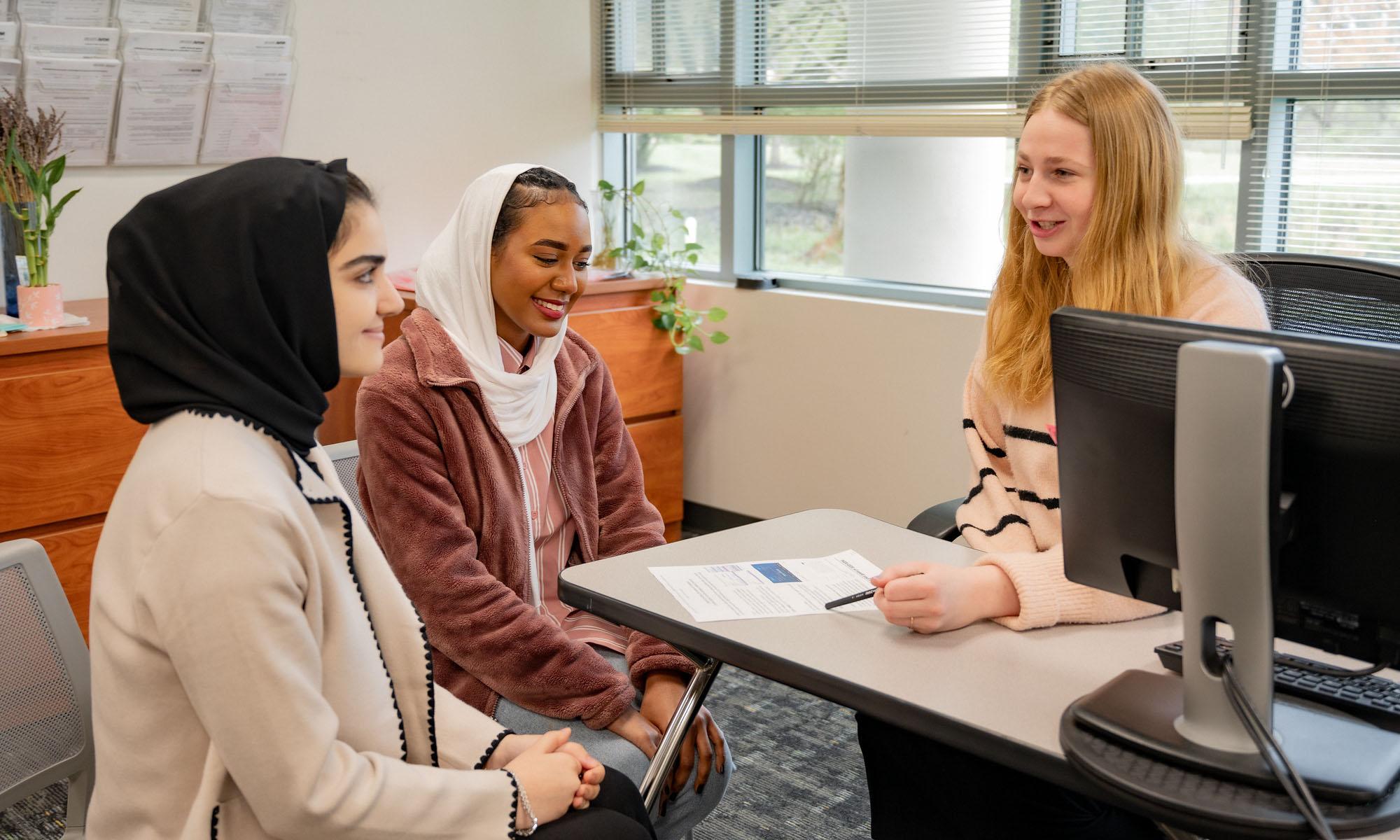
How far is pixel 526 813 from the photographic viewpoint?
128 cm

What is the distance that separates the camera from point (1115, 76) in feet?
5.64

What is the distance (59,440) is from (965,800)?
2.05 metres

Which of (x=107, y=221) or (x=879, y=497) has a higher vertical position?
(x=107, y=221)

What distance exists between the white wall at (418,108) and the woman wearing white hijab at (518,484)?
5.33ft

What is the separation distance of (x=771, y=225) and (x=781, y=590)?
8.57ft

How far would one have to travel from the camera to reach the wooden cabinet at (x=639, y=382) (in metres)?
3.50

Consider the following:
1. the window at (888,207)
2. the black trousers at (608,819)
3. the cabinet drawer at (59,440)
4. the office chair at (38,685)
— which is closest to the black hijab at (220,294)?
the office chair at (38,685)

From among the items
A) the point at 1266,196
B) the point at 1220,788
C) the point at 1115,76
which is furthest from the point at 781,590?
the point at 1266,196

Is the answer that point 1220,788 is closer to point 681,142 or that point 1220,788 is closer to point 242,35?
point 242,35

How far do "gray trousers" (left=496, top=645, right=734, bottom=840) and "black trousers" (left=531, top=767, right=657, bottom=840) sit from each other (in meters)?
0.19

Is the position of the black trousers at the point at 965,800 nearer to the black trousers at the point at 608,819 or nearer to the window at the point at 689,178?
the black trousers at the point at 608,819

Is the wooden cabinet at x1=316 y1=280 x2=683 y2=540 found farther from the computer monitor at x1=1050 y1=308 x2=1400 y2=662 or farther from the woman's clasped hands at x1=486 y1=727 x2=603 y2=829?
the computer monitor at x1=1050 y1=308 x2=1400 y2=662

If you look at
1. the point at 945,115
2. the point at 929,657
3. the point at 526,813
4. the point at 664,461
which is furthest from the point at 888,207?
the point at 526,813

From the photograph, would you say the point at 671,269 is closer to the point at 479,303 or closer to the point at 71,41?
the point at 71,41
